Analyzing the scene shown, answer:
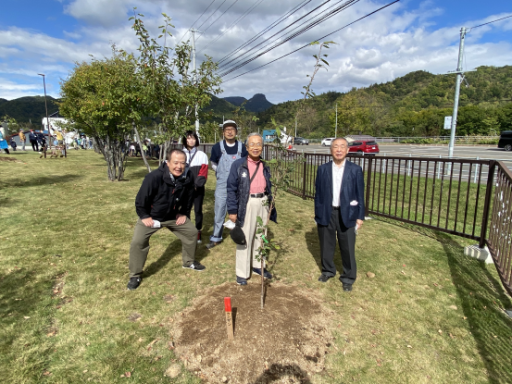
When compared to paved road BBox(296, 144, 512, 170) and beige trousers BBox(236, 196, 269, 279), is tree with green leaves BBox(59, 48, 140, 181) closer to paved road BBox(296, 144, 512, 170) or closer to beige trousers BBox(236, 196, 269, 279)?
beige trousers BBox(236, 196, 269, 279)

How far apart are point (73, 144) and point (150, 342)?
1417 inches

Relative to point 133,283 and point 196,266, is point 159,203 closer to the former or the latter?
point 133,283

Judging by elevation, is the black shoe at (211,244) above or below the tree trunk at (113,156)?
below

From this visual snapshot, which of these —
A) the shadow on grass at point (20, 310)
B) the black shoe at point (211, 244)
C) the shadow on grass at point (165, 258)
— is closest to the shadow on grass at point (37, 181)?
the shadow on grass at point (20, 310)

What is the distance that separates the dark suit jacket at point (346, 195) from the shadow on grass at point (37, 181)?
386 inches

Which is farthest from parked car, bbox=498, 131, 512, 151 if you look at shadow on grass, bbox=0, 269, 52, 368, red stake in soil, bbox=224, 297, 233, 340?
shadow on grass, bbox=0, 269, 52, 368

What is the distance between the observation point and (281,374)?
2.12 metres

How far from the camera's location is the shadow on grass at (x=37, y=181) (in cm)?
904

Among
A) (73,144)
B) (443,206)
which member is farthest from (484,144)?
(73,144)

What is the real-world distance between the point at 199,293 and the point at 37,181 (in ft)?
32.1

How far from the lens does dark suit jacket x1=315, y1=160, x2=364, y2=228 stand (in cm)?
312

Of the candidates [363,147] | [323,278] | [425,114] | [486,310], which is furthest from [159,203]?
[425,114]

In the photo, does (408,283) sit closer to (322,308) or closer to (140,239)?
(322,308)

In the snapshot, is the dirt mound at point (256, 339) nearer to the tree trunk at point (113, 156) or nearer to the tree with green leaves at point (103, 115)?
the tree with green leaves at point (103, 115)
